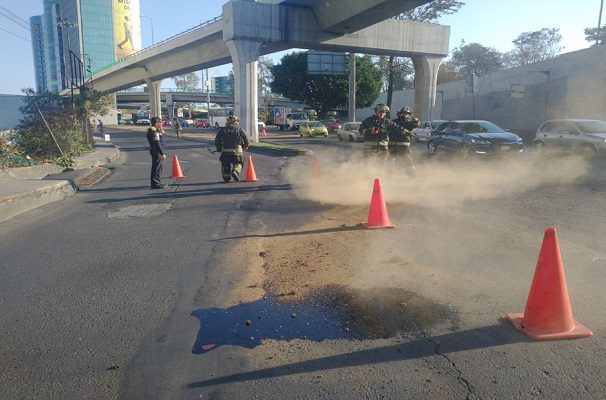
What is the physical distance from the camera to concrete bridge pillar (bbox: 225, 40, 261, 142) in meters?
28.9

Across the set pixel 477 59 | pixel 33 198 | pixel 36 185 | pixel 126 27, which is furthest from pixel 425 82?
pixel 126 27

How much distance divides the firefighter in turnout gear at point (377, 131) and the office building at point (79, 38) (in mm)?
15428

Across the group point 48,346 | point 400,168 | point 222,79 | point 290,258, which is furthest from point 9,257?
point 222,79

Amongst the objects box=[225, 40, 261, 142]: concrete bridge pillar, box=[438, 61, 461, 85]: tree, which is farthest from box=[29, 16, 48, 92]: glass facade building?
box=[438, 61, 461, 85]: tree

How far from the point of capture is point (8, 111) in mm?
19859

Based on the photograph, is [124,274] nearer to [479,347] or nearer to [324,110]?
[479,347]

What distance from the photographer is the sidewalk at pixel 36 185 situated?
→ 28.5ft

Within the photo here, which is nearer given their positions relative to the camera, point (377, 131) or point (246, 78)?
point (377, 131)

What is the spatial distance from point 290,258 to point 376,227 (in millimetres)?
1830

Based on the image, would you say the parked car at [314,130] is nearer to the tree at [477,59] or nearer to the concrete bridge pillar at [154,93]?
the concrete bridge pillar at [154,93]

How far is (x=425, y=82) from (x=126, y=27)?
71264mm

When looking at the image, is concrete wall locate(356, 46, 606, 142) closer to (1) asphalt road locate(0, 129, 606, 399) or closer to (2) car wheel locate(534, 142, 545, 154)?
(2) car wheel locate(534, 142, 545, 154)

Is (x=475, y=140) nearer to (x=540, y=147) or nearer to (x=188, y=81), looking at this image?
(x=540, y=147)

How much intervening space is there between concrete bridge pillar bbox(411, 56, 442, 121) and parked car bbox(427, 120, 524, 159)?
1819cm
